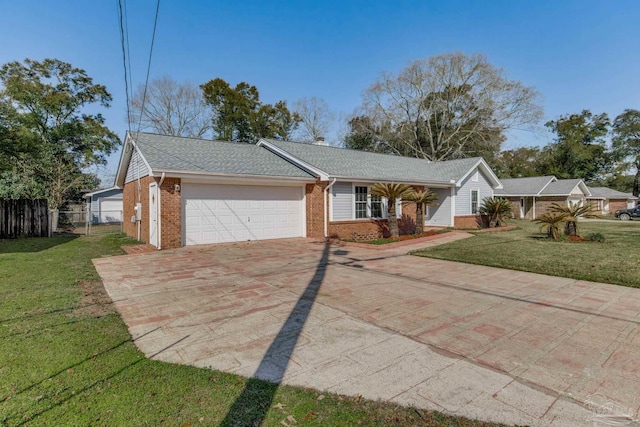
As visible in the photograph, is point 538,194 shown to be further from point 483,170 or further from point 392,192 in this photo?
point 392,192

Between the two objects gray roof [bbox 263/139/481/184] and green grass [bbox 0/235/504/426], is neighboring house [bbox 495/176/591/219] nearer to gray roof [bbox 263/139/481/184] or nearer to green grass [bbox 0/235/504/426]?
gray roof [bbox 263/139/481/184]

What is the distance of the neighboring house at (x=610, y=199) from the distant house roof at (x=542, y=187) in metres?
9.83

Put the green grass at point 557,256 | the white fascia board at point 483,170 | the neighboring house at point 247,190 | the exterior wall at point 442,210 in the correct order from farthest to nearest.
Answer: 1. the exterior wall at point 442,210
2. the white fascia board at point 483,170
3. the neighboring house at point 247,190
4. the green grass at point 557,256

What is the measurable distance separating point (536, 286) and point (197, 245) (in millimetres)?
10038

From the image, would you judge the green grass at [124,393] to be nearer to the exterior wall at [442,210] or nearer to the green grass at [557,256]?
the green grass at [557,256]

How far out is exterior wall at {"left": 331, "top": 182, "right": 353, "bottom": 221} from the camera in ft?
44.5

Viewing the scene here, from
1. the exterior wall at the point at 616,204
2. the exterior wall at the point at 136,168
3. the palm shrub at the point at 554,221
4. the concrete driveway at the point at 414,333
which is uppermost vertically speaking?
the exterior wall at the point at 136,168

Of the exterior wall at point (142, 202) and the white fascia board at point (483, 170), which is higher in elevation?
the white fascia board at point (483, 170)

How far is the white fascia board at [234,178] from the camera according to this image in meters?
10.5

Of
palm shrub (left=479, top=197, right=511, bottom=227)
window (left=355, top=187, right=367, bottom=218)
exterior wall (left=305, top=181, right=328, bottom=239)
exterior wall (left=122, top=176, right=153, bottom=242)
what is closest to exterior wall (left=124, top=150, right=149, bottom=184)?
exterior wall (left=122, top=176, right=153, bottom=242)

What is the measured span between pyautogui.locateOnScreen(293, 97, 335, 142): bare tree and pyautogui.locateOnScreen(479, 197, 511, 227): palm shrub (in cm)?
2135

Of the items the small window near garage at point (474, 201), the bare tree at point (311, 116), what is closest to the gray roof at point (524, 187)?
the small window near garage at point (474, 201)

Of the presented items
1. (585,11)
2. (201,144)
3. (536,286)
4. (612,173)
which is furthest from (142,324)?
(612,173)

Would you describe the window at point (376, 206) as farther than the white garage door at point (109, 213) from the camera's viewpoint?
No
